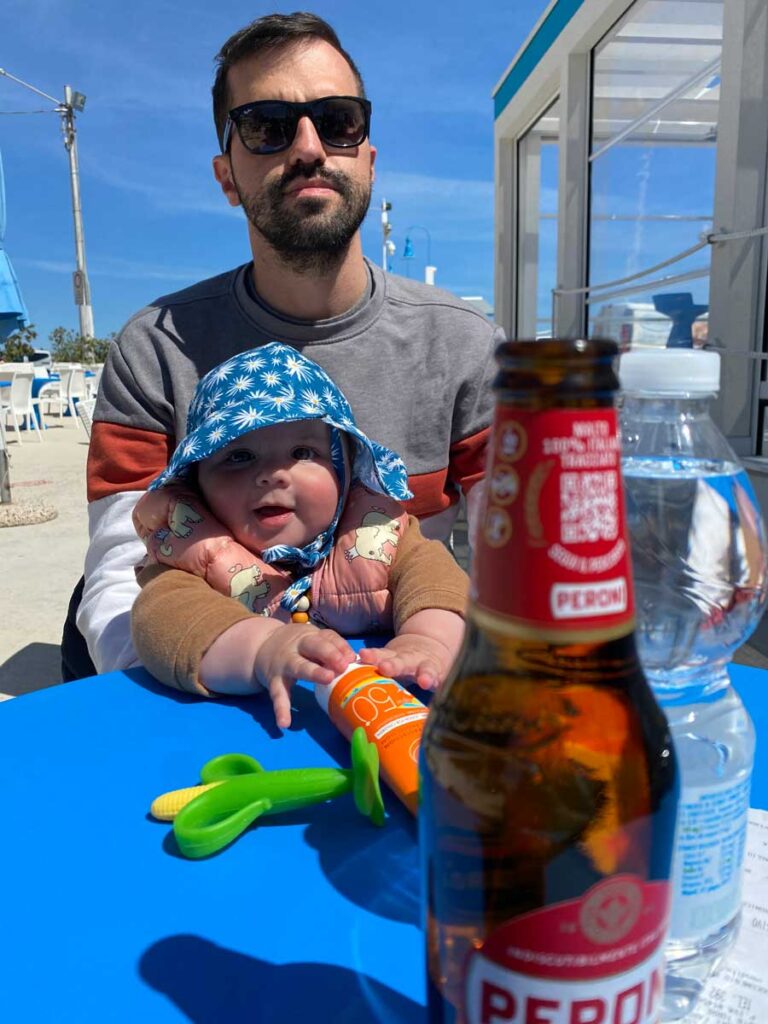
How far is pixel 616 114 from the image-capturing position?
6012 mm

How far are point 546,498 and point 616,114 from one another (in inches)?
258

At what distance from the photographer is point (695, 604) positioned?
36.2 inches

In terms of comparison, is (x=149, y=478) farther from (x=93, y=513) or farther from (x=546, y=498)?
(x=546, y=498)

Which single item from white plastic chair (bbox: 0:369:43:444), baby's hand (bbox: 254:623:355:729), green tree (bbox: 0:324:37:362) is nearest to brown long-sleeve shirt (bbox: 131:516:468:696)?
baby's hand (bbox: 254:623:355:729)

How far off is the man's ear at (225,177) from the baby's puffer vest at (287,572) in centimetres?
123

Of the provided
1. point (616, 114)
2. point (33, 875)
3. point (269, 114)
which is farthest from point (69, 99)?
point (33, 875)

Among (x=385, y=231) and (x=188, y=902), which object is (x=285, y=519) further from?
(x=385, y=231)

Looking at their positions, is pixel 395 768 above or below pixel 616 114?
below

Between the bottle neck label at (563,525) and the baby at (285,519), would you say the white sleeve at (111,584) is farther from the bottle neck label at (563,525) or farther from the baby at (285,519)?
the bottle neck label at (563,525)

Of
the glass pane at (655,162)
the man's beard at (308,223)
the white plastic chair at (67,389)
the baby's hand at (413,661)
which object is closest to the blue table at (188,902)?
the baby's hand at (413,661)

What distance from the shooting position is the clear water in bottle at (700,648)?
61 cm

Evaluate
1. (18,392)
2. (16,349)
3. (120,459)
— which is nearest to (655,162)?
(120,459)

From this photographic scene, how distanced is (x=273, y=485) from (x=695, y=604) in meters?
0.94

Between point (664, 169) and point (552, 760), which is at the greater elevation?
point (664, 169)
